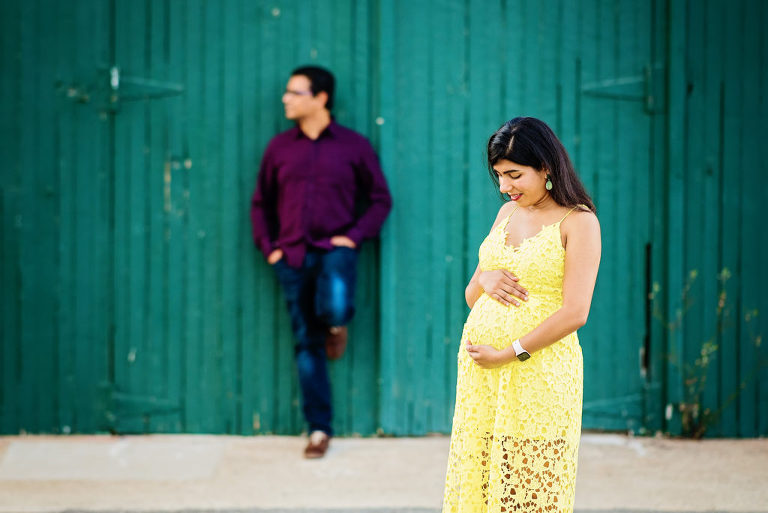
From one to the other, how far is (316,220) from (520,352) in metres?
2.67

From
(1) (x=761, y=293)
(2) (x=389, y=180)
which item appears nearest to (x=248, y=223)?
(2) (x=389, y=180)

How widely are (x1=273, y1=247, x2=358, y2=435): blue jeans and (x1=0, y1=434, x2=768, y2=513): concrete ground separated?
1.05 ft

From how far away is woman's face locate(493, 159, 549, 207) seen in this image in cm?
288

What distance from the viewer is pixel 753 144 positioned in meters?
5.68

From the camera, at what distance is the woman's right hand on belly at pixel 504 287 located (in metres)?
2.92

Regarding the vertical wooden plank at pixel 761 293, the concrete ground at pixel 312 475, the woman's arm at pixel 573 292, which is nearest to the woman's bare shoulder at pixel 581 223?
the woman's arm at pixel 573 292

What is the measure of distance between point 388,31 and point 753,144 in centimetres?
231

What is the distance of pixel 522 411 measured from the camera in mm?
2840

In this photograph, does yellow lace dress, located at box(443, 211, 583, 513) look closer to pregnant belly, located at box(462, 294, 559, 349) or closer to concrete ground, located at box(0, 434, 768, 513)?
pregnant belly, located at box(462, 294, 559, 349)

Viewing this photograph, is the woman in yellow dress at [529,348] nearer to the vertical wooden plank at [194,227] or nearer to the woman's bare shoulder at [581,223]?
the woman's bare shoulder at [581,223]

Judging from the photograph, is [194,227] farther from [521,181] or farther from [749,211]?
[749,211]

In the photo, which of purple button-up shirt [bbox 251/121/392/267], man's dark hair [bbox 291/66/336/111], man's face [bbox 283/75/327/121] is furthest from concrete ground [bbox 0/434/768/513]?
man's dark hair [bbox 291/66/336/111]

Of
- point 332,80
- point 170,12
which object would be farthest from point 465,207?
point 170,12

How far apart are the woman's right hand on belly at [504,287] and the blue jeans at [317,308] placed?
2.33 m
